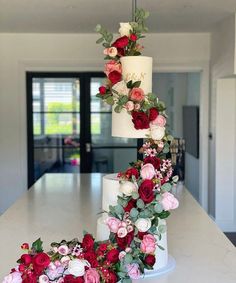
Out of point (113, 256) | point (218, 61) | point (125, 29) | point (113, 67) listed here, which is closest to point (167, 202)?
point (113, 256)

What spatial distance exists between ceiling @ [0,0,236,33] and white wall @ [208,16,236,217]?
0.41 feet

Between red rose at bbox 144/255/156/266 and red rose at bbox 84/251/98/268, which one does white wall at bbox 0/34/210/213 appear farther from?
red rose at bbox 84/251/98/268

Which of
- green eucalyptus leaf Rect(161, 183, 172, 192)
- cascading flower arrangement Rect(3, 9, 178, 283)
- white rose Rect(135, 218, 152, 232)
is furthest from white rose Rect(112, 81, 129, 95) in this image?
white rose Rect(135, 218, 152, 232)

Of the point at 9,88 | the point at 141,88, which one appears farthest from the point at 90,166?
the point at 141,88

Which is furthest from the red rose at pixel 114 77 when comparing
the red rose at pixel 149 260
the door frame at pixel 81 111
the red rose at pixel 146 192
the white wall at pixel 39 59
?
the door frame at pixel 81 111

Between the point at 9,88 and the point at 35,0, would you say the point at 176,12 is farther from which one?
the point at 9,88

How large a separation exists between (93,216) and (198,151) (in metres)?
3.69

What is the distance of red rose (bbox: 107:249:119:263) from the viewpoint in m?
1.27

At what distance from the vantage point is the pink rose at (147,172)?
1394 mm

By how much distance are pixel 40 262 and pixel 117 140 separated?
4708 millimetres

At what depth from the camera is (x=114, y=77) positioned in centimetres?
164

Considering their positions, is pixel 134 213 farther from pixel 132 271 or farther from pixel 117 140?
pixel 117 140

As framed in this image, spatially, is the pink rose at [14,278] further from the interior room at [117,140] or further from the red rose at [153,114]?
the red rose at [153,114]

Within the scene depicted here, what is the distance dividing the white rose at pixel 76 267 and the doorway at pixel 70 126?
15.2 feet
